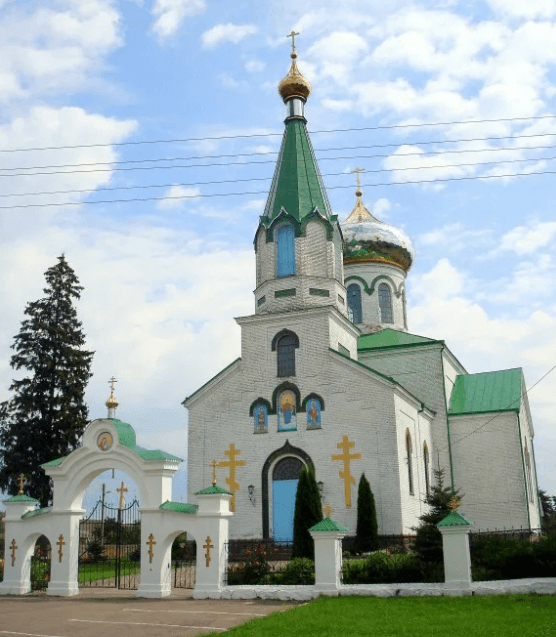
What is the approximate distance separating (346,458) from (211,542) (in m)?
7.16

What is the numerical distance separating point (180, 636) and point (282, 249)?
45.8 feet

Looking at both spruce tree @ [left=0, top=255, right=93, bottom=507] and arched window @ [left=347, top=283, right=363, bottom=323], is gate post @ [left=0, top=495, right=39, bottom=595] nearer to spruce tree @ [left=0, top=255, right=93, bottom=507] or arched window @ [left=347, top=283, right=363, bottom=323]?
spruce tree @ [left=0, top=255, right=93, bottom=507]

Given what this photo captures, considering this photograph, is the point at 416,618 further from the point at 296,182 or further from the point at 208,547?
the point at 296,182

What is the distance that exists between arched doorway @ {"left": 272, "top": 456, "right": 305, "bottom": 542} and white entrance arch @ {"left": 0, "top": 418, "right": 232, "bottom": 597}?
20.9 ft

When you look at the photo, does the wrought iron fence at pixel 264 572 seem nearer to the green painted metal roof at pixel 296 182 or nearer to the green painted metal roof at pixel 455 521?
the green painted metal roof at pixel 455 521

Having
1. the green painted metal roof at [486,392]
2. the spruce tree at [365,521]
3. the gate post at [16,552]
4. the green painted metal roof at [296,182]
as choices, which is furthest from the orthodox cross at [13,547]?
the green painted metal roof at [486,392]

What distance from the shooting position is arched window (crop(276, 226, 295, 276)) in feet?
70.0

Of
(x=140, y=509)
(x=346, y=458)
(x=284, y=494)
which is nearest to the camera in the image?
(x=140, y=509)

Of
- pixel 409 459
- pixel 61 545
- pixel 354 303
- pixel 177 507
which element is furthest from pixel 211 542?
pixel 354 303

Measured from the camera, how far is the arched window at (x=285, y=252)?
21328 millimetres

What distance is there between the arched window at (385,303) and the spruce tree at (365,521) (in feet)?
34.3


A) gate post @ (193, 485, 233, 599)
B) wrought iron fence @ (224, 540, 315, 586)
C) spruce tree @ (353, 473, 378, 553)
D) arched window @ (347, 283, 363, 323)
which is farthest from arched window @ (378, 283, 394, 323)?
gate post @ (193, 485, 233, 599)

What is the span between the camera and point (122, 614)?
35.8 ft

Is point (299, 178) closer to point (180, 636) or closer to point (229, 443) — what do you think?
point (229, 443)
